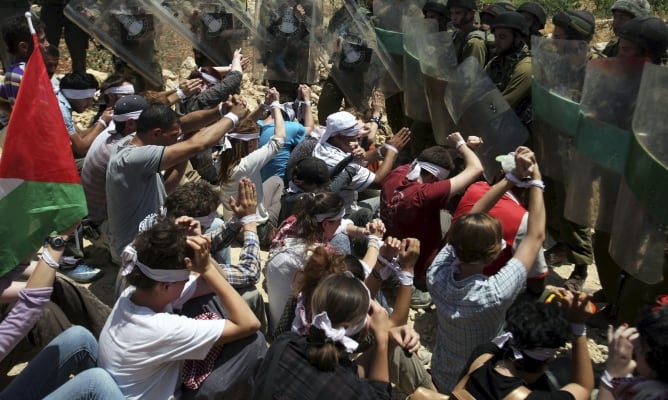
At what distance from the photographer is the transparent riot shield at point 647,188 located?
414 cm

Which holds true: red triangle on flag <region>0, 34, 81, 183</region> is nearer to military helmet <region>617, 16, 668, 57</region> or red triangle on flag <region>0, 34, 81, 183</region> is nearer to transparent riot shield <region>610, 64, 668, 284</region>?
transparent riot shield <region>610, 64, 668, 284</region>

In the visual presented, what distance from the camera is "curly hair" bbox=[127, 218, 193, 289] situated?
3.41 metres

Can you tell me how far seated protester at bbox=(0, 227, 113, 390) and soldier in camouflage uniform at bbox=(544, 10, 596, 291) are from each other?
3.50m

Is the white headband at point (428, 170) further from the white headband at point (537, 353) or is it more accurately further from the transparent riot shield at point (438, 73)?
the white headband at point (537, 353)

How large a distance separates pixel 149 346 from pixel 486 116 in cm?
364

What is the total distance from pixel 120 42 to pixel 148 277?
4967 millimetres

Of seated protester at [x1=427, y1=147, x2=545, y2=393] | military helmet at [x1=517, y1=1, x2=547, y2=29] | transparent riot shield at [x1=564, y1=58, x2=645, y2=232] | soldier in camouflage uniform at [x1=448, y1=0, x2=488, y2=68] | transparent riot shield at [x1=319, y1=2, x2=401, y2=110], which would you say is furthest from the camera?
transparent riot shield at [x1=319, y1=2, x2=401, y2=110]

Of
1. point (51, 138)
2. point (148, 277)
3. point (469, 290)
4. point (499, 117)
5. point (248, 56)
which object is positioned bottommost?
point (248, 56)

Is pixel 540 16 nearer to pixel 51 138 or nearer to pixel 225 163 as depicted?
pixel 225 163

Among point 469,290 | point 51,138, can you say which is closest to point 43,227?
point 51,138

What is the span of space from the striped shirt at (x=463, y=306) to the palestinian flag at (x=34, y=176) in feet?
5.77

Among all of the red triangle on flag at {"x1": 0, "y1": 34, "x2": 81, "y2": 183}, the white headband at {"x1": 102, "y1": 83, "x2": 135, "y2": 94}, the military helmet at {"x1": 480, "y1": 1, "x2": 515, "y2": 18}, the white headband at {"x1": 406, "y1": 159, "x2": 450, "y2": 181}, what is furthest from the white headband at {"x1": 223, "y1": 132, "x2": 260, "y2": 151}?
the military helmet at {"x1": 480, "y1": 1, "x2": 515, "y2": 18}

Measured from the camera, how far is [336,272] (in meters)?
3.57

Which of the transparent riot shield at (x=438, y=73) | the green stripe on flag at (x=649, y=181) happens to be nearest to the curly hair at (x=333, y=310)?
the green stripe on flag at (x=649, y=181)
